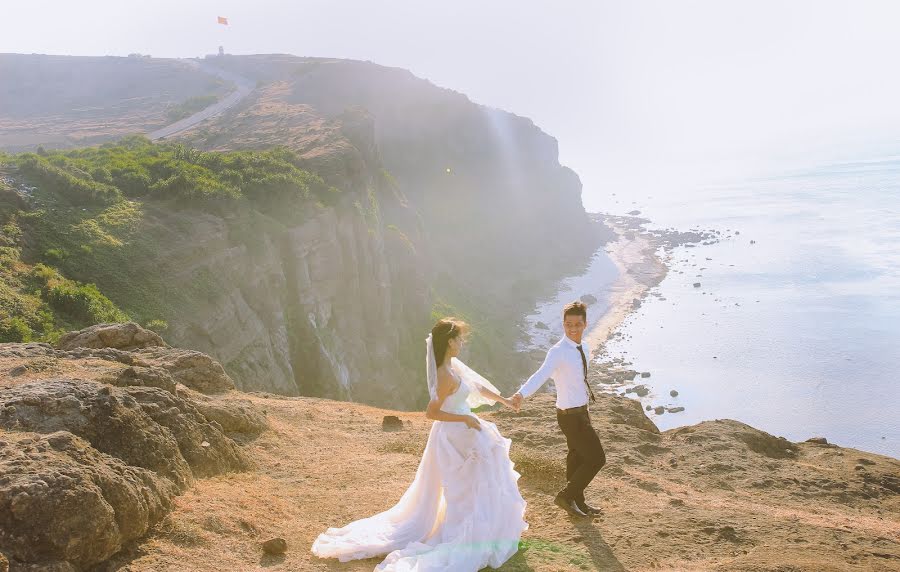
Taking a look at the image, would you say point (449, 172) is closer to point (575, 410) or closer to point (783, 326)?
point (783, 326)

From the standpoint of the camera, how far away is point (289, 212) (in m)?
29.0

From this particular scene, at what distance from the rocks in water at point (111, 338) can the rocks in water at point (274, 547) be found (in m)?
8.43

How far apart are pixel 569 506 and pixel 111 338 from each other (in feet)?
35.3

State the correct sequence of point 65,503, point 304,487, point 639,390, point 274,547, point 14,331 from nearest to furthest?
point 65,503 → point 274,547 → point 304,487 → point 14,331 → point 639,390

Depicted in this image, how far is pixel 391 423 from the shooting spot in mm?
13359

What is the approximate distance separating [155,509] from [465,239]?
70533 mm

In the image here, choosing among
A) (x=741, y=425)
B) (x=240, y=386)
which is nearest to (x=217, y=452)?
(x=741, y=425)

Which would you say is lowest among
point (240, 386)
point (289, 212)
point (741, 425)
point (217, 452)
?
point (240, 386)

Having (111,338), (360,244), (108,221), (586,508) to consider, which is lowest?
(586,508)

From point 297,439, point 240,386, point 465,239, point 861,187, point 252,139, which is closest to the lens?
point 297,439

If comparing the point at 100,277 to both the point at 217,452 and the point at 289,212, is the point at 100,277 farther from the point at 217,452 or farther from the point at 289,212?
the point at 217,452

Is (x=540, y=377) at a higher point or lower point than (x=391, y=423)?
higher

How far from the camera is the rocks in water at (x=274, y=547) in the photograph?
22.1ft

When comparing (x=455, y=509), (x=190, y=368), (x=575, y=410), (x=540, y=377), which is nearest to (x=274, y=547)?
(x=455, y=509)
